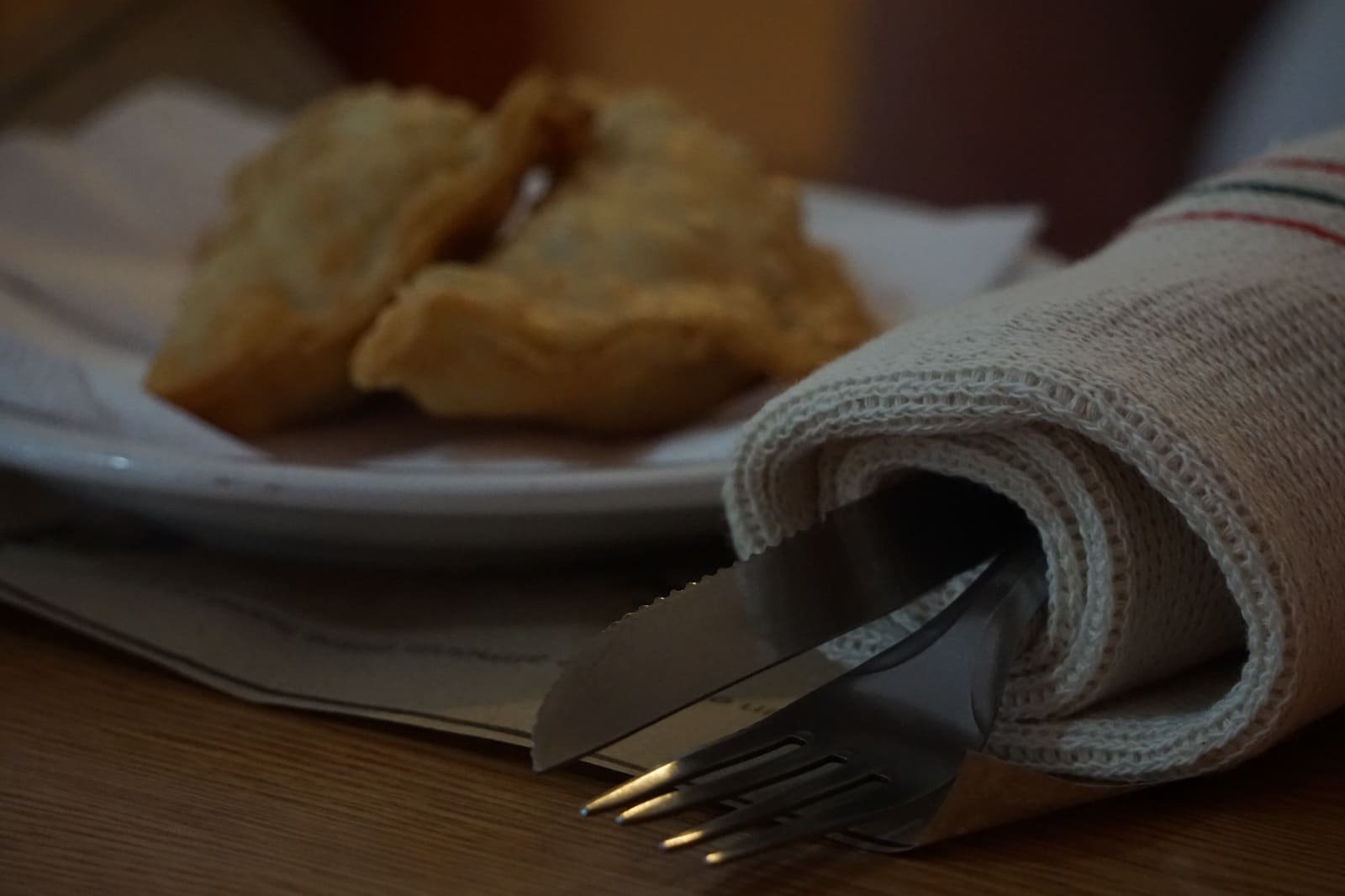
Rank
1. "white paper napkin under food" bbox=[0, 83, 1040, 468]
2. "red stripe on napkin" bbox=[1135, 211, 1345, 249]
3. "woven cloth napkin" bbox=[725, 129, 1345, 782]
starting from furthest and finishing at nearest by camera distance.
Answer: "white paper napkin under food" bbox=[0, 83, 1040, 468]
"red stripe on napkin" bbox=[1135, 211, 1345, 249]
"woven cloth napkin" bbox=[725, 129, 1345, 782]

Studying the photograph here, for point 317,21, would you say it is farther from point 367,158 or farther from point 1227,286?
point 1227,286

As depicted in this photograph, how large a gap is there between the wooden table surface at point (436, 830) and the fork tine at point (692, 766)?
0.02m

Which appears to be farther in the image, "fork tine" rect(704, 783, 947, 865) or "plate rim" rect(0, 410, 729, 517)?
"plate rim" rect(0, 410, 729, 517)

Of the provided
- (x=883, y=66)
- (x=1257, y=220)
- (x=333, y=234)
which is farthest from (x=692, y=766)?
(x=883, y=66)

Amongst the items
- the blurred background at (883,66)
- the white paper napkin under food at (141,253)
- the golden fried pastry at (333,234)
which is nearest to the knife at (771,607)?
the white paper napkin under food at (141,253)

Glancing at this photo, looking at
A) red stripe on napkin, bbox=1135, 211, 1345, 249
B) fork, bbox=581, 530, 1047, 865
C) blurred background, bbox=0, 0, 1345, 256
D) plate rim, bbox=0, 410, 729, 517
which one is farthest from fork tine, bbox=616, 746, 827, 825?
blurred background, bbox=0, 0, 1345, 256

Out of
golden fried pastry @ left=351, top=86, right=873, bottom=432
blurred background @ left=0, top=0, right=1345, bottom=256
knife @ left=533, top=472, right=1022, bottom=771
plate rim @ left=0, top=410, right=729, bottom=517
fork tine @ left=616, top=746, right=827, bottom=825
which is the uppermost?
blurred background @ left=0, top=0, right=1345, bottom=256

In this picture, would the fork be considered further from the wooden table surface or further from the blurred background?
the blurred background

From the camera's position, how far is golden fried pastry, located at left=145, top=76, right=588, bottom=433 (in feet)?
2.07

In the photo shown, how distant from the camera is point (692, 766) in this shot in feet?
1.23

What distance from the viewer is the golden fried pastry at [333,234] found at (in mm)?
631

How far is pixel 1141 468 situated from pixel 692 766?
6.2 inches

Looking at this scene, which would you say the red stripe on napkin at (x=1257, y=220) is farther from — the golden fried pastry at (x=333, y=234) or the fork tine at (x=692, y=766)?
the golden fried pastry at (x=333, y=234)

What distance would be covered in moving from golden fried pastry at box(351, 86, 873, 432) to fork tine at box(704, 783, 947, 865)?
288 millimetres
